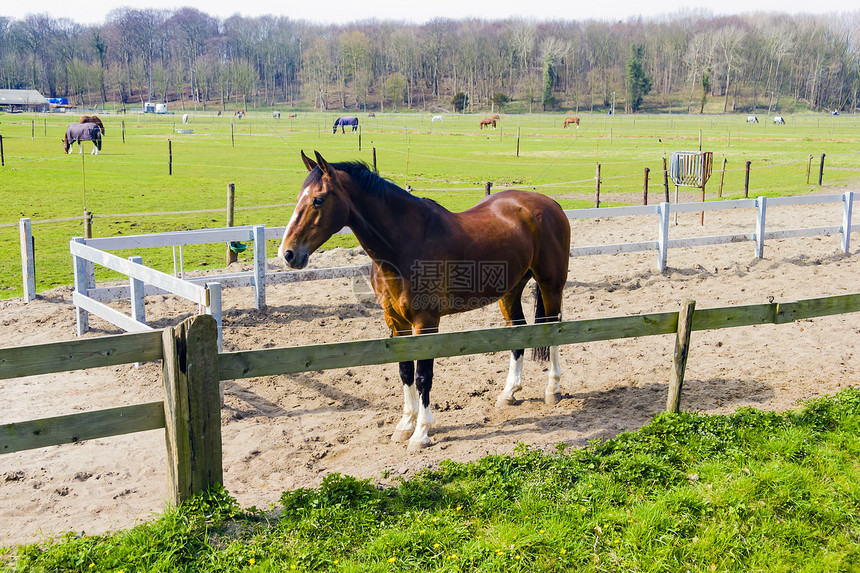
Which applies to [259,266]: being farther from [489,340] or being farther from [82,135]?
[82,135]

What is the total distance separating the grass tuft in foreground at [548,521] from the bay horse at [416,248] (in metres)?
1.52

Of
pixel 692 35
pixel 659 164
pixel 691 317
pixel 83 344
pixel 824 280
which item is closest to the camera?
pixel 83 344

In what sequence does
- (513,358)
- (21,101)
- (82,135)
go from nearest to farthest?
(513,358)
(82,135)
(21,101)

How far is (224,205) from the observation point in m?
20.2

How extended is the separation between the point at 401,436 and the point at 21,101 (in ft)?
367

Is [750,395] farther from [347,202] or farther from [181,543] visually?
[181,543]

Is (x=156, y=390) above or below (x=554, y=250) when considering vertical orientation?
below

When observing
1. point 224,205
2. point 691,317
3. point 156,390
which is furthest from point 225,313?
point 224,205

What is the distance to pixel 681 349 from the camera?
17.2ft

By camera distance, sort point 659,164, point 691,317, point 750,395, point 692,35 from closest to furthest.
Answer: point 691,317
point 750,395
point 659,164
point 692,35

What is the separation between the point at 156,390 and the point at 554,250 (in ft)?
13.7

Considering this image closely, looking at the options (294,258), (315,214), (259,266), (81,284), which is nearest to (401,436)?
(294,258)

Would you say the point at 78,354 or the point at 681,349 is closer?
the point at 78,354

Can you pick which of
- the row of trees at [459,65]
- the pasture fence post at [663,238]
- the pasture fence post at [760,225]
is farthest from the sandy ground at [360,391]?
the row of trees at [459,65]
